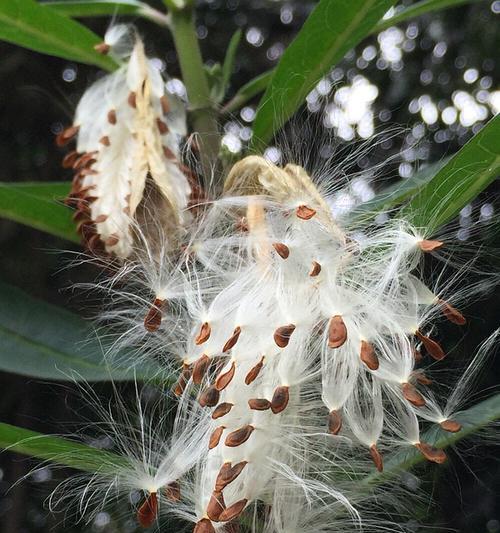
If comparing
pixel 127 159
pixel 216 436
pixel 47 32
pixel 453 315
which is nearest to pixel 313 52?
pixel 127 159

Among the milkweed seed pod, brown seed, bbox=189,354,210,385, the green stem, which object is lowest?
brown seed, bbox=189,354,210,385

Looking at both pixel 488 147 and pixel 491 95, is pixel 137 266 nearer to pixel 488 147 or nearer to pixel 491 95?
pixel 488 147

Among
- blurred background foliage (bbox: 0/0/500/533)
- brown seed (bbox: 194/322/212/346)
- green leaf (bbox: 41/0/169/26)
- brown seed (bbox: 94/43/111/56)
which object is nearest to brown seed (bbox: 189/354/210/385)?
brown seed (bbox: 194/322/212/346)

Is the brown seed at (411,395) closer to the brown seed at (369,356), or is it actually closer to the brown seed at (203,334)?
the brown seed at (369,356)

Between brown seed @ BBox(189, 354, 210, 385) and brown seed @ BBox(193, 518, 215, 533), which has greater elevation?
brown seed @ BBox(189, 354, 210, 385)

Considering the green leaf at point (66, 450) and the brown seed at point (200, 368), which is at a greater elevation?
the brown seed at point (200, 368)

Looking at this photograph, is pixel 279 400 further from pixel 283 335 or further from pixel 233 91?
pixel 233 91

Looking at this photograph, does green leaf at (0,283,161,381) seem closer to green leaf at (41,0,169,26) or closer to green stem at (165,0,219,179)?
green stem at (165,0,219,179)

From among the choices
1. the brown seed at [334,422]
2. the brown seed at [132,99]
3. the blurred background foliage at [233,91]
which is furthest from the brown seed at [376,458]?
the blurred background foliage at [233,91]
